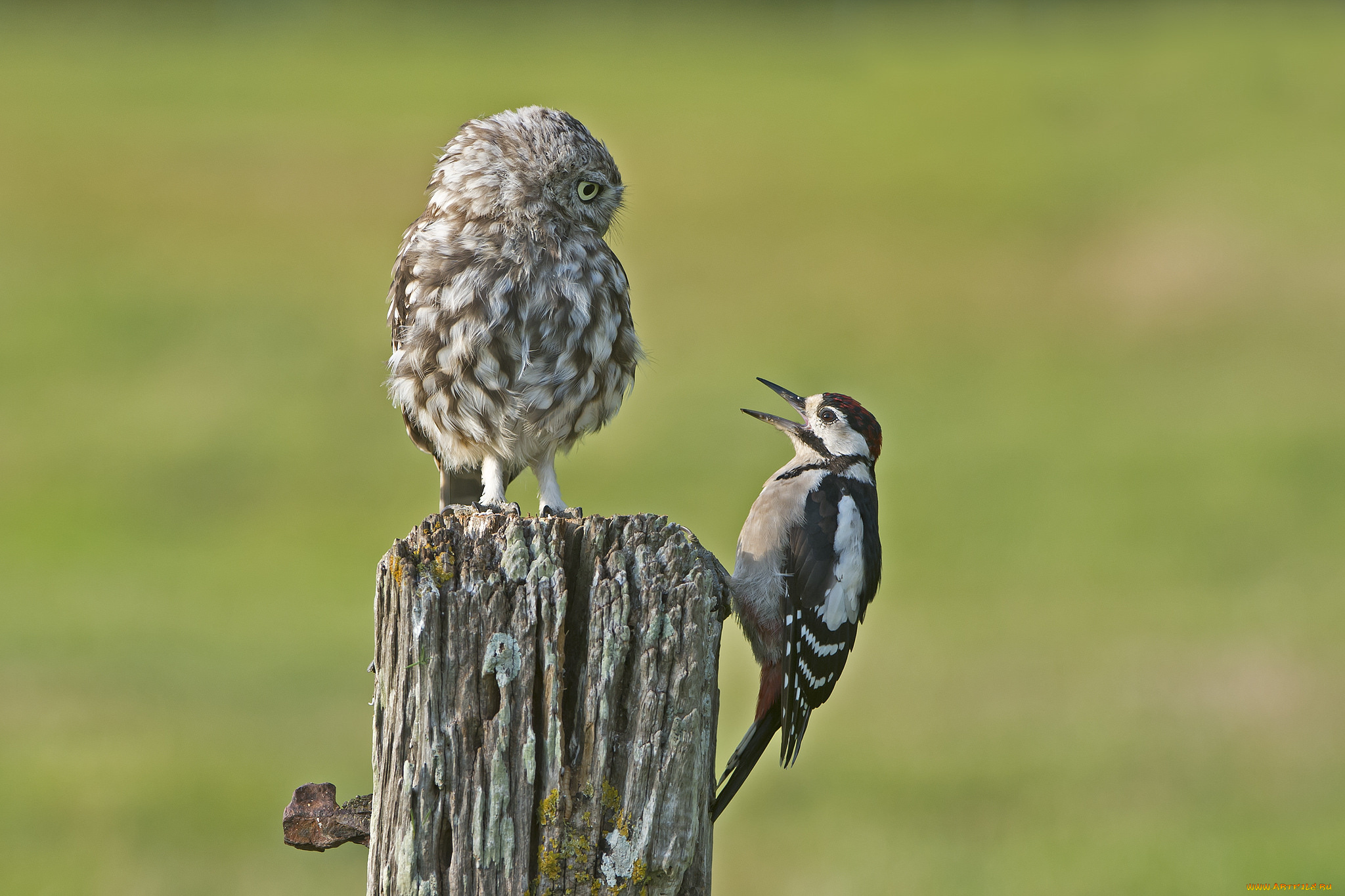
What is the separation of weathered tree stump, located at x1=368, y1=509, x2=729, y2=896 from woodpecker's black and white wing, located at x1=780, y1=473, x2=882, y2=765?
4.06 feet

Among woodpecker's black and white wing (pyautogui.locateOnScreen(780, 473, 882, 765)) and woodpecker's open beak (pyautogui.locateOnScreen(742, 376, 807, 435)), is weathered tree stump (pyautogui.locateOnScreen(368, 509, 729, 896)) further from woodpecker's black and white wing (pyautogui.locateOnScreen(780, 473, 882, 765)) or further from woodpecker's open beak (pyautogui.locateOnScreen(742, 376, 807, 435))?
woodpecker's open beak (pyautogui.locateOnScreen(742, 376, 807, 435))

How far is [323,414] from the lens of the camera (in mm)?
23859

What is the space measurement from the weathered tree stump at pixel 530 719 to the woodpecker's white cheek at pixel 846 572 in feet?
5.14

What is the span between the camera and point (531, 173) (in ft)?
18.2

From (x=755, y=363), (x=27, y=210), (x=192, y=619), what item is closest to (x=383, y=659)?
(x=192, y=619)

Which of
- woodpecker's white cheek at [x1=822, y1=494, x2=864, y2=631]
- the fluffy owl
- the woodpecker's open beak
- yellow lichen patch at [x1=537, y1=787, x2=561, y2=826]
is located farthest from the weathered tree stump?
the woodpecker's open beak

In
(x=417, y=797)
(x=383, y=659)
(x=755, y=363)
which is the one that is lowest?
(x=417, y=797)

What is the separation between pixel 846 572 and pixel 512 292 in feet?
5.22

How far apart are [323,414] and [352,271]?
6536mm

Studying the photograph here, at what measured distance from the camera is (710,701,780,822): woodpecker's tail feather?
4.54m

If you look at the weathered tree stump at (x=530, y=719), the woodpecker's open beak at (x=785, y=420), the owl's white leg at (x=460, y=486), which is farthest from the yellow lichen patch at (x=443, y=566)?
the owl's white leg at (x=460, y=486)

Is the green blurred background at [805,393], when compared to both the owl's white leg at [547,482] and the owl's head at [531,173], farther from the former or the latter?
the owl's white leg at [547,482]

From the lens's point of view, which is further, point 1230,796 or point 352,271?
point 352,271

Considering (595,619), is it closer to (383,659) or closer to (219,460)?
(383,659)
